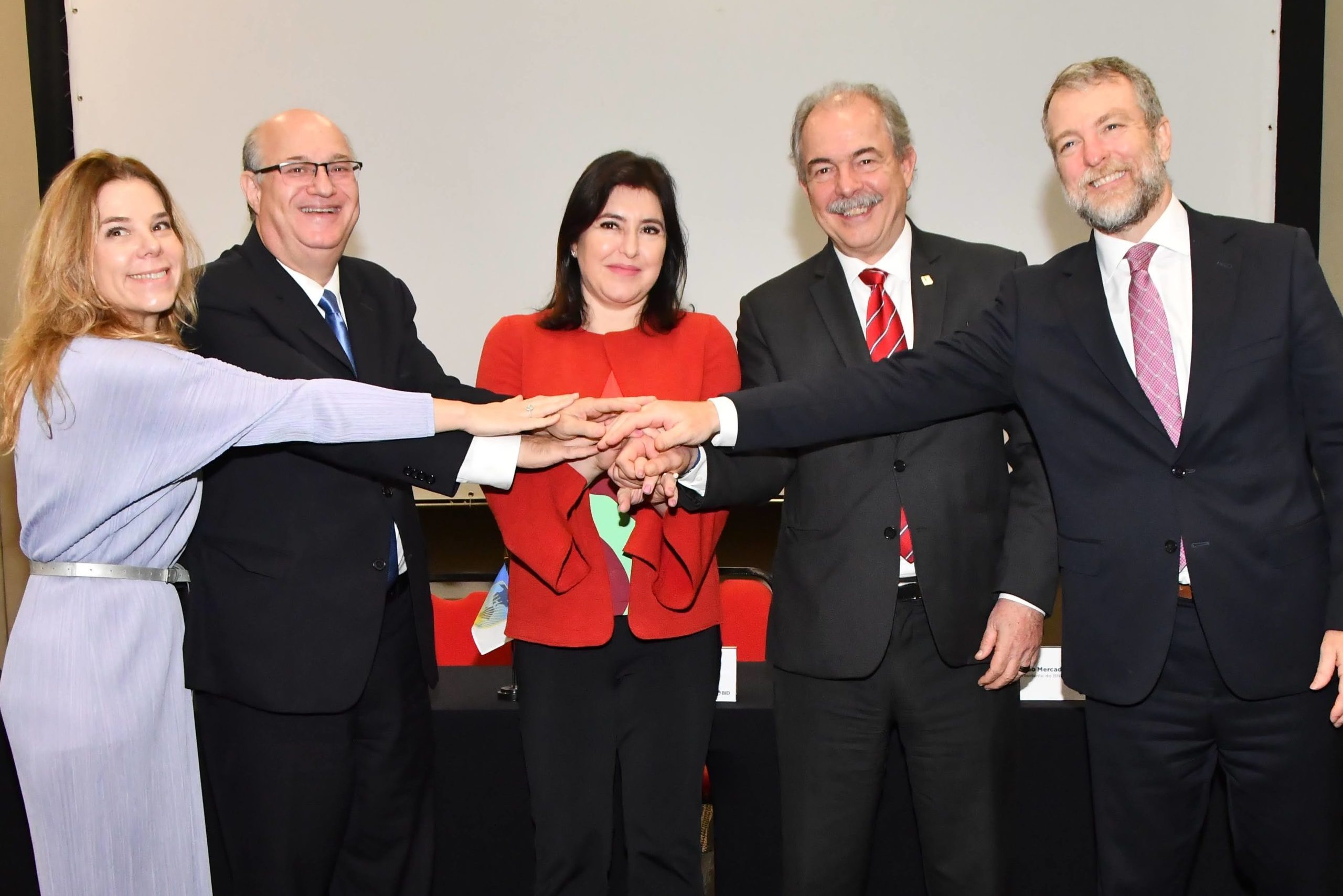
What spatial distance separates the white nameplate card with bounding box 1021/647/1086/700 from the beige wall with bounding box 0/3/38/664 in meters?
3.77

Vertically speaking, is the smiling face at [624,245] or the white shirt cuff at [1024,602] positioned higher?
the smiling face at [624,245]

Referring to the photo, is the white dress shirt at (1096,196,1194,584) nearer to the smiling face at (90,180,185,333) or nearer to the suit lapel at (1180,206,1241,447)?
the suit lapel at (1180,206,1241,447)

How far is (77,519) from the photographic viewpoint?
1940 mm

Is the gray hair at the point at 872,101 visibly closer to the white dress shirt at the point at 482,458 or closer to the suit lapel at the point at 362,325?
the white dress shirt at the point at 482,458

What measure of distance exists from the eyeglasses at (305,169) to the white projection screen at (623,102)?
6.11 feet

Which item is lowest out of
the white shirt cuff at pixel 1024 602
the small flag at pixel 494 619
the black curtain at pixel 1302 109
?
the small flag at pixel 494 619

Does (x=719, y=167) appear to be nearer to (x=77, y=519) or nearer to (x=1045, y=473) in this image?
(x=1045, y=473)

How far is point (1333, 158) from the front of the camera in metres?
3.87

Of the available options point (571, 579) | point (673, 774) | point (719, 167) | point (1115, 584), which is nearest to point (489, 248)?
point (719, 167)

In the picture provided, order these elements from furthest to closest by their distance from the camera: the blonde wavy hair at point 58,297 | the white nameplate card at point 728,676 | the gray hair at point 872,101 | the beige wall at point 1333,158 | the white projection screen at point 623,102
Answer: the white projection screen at point 623,102
the beige wall at point 1333,158
the white nameplate card at point 728,676
the gray hair at point 872,101
the blonde wavy hair at point 58,297

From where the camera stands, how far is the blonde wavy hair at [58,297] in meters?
1.91

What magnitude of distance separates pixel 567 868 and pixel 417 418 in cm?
99

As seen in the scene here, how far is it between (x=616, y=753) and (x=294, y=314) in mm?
1165

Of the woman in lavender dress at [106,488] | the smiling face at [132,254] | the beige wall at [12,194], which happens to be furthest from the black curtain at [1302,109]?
the beige wall at [12,194]
